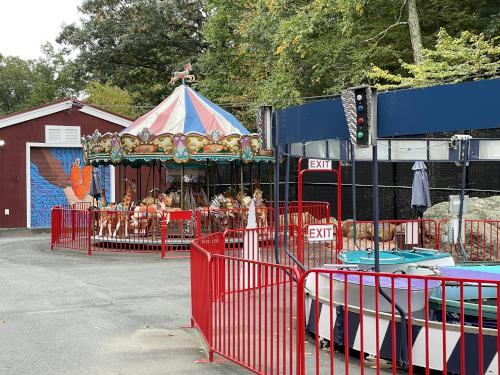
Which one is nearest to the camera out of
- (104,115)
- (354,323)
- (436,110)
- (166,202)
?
(436,110)

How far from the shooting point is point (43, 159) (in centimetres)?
2566

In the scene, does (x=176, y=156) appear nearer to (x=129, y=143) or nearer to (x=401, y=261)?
(x=129, y=143)

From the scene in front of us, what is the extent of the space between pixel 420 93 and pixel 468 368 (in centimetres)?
244

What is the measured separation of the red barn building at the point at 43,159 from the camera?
81.8 feet

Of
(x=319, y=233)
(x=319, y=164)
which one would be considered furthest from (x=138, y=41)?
(x=319, y=233)

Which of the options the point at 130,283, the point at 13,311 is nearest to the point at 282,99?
the point at 130,283

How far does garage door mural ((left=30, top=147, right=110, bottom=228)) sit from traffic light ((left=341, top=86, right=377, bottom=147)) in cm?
2059

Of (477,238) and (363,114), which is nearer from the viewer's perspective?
(363,114)

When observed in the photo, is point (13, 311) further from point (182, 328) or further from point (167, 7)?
point (167, 7)

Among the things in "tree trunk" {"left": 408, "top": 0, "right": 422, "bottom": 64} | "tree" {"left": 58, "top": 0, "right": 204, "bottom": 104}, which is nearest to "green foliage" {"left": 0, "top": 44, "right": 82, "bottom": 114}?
"tree" {"left": 58, "top": 0, "right": 204, "bottom": 104}

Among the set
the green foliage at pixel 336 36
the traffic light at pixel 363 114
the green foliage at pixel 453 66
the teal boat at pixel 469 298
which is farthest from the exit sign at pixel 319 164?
the green foliage at pixel 336 36

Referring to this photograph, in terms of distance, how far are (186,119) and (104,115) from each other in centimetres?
Result: 796

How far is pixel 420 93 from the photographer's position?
18.4 feet

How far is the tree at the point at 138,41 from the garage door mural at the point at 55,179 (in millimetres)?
14786
